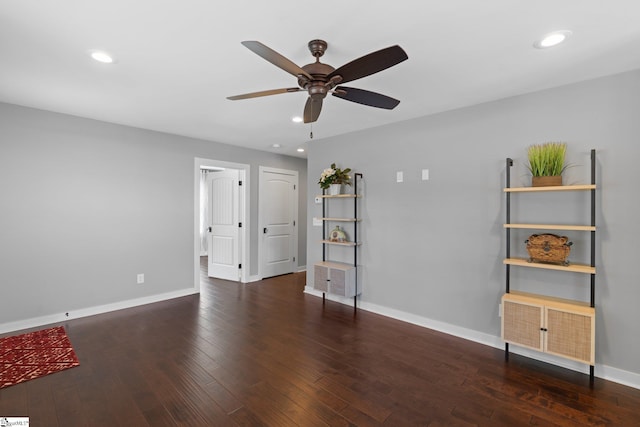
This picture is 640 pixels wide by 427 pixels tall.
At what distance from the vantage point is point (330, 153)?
15.8ft

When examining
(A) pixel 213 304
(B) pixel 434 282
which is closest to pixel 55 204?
(A) pixel 213 304

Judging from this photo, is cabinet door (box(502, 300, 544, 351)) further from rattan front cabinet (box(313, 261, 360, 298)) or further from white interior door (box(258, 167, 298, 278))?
white interior door (box(258, 167, 298, 278))

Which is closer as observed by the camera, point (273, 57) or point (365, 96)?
point (273, 57)

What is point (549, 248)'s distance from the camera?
265cm

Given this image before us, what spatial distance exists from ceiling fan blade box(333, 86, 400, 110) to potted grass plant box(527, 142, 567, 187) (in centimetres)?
160

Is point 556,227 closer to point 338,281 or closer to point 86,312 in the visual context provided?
point 338,281

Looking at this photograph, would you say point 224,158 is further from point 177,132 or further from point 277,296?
point 277,296

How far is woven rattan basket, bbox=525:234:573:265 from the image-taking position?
260 centimetres

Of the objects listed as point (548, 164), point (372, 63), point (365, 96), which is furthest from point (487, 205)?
point (372, 63)

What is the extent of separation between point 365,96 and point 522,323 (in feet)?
8.04

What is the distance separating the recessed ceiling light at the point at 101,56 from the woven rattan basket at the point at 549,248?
390 centimetres

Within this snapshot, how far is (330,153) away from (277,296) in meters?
2.48

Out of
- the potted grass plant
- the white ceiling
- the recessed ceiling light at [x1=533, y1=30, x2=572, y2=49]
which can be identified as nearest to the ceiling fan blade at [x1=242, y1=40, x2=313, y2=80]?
the white ceiling

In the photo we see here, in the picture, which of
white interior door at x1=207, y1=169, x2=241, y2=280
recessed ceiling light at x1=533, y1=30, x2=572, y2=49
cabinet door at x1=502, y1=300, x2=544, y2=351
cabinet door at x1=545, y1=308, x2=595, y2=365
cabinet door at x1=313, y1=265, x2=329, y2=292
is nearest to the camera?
recessed ceiling light at x1=533, y1=30, x2=572, y2=49
